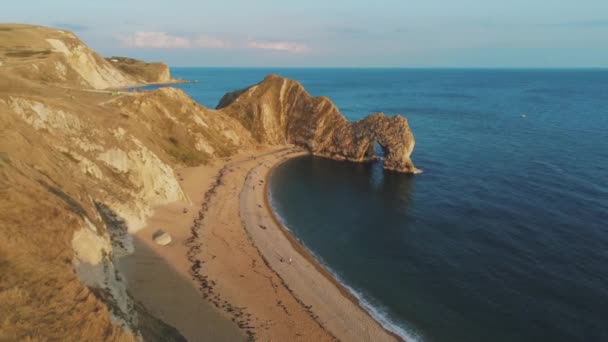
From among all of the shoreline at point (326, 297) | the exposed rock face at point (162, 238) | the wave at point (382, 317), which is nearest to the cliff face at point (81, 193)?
the exposed rock face at point (162, 238)

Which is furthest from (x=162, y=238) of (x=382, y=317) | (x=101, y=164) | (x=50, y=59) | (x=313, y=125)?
(x=50, y=59)

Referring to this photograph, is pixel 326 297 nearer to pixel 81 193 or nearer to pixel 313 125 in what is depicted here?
pixel 81 193

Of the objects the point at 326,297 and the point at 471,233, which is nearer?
the point at 326,297

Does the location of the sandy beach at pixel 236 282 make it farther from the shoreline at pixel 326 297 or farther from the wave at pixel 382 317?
the wave at pixel 382 317

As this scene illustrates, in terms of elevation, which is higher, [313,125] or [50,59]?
[50,59]

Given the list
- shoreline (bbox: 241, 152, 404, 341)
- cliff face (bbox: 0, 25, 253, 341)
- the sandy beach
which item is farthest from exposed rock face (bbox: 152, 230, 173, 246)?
shoreline (bbox: 241, 152, 404, 341)

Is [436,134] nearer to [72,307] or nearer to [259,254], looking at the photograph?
[259,254]
